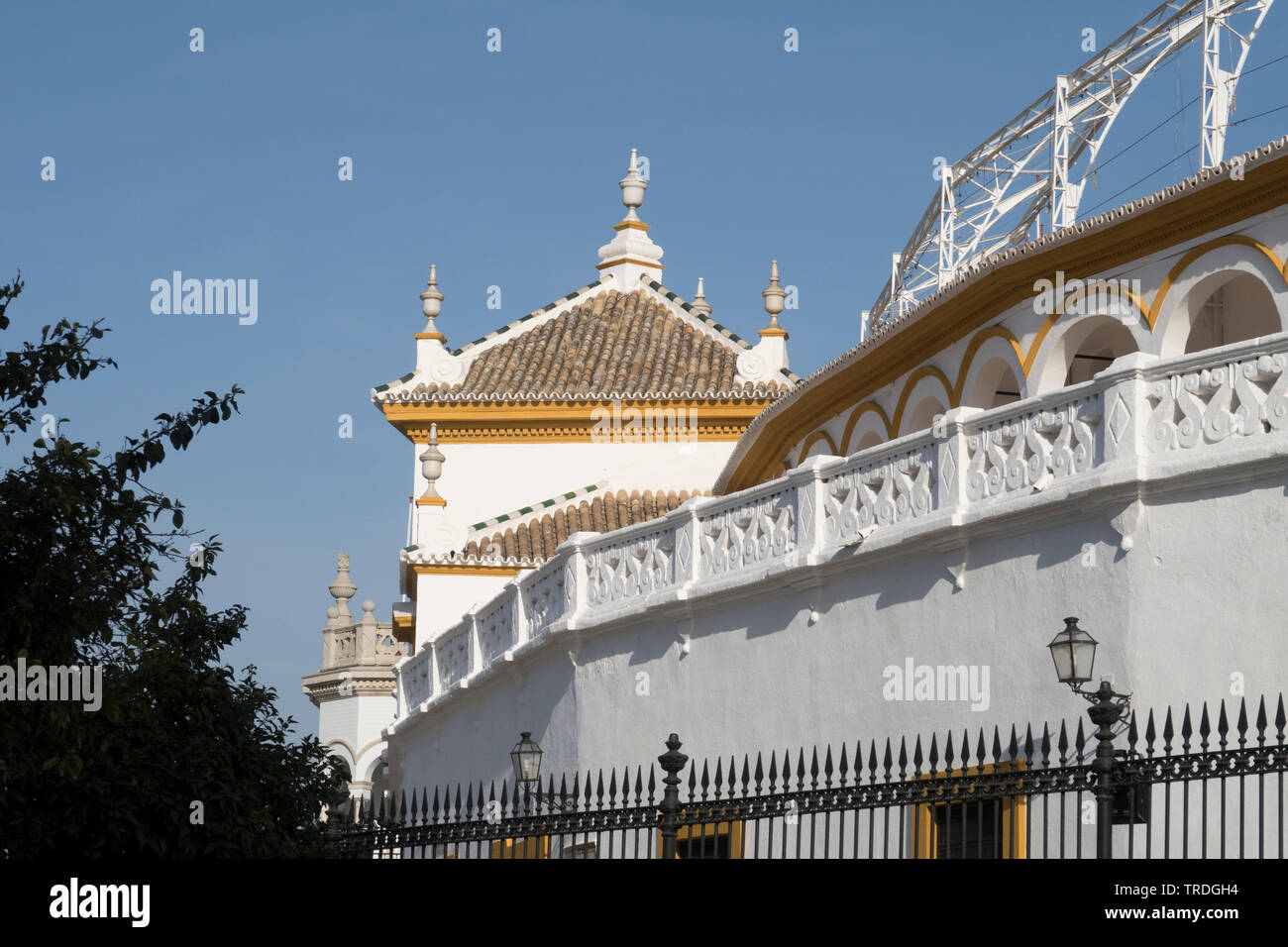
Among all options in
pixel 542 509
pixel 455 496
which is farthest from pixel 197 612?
pixel 455 496

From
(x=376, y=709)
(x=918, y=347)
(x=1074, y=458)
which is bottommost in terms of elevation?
(x=376, y=709)

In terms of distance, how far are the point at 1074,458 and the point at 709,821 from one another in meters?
3.90

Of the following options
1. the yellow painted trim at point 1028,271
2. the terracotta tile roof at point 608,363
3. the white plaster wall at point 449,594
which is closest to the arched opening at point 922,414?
the yellow painted trim at point 1028,271

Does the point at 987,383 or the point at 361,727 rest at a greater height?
the point at 987,383

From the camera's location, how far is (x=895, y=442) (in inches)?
539

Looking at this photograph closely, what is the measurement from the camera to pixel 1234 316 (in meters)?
18.4

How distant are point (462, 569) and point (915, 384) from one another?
9651mm

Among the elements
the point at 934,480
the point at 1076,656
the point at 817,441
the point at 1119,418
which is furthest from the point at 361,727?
the point at 1076,656

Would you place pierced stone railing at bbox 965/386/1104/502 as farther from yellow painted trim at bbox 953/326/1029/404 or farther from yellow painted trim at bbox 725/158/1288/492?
yellow painted trim at bbox 953/326/1029/404

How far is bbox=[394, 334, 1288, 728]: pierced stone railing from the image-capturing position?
1145 centimetres

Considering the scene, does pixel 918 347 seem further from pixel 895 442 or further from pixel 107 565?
pixel 107 565

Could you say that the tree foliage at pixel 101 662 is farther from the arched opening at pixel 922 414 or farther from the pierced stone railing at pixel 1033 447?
the arched opening at pixel 922 414

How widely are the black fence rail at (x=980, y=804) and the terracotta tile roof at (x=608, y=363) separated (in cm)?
1845

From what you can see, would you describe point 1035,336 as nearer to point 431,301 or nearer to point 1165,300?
point 1165,300
